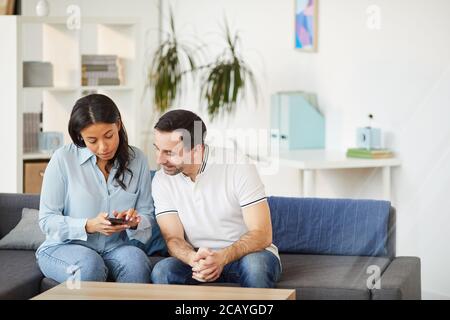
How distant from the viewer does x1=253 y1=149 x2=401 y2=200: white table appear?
12.5 feet

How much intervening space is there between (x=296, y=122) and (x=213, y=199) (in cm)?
163

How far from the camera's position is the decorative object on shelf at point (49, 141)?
436cm

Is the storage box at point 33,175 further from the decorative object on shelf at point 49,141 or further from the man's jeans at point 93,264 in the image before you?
the man's jeans at point 93,264

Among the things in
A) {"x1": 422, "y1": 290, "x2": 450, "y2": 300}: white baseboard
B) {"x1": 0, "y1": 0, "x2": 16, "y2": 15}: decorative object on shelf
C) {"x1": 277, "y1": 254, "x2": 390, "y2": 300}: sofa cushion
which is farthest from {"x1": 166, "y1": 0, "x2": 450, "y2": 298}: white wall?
{"x1": 0, "y1": 0, "x2": 16, "y2": 15}: decorative object on shelf

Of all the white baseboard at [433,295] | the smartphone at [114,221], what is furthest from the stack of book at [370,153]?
the smartphone at [114,221]

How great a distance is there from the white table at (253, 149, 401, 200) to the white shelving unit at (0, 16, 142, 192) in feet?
3.43

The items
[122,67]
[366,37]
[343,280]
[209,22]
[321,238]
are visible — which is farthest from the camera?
[209,22]

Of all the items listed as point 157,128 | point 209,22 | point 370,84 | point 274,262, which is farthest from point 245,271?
point 209,22

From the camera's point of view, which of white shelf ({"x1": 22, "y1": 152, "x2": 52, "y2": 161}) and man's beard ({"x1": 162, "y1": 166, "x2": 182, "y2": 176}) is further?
white shelf ({"x1": 22, "y1": 152, "x2": 52, "y2": 161})

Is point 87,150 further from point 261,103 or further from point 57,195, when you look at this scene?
point 261,103

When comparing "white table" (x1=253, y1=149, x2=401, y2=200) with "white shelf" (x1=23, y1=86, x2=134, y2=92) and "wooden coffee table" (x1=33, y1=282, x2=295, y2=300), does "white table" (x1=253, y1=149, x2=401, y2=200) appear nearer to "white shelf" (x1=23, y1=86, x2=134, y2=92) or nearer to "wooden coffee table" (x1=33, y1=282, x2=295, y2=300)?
"white shelf" (x1=23, y1=86, x2=134, y2=92)

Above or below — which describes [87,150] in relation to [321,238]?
above

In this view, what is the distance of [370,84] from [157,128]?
169 cm
